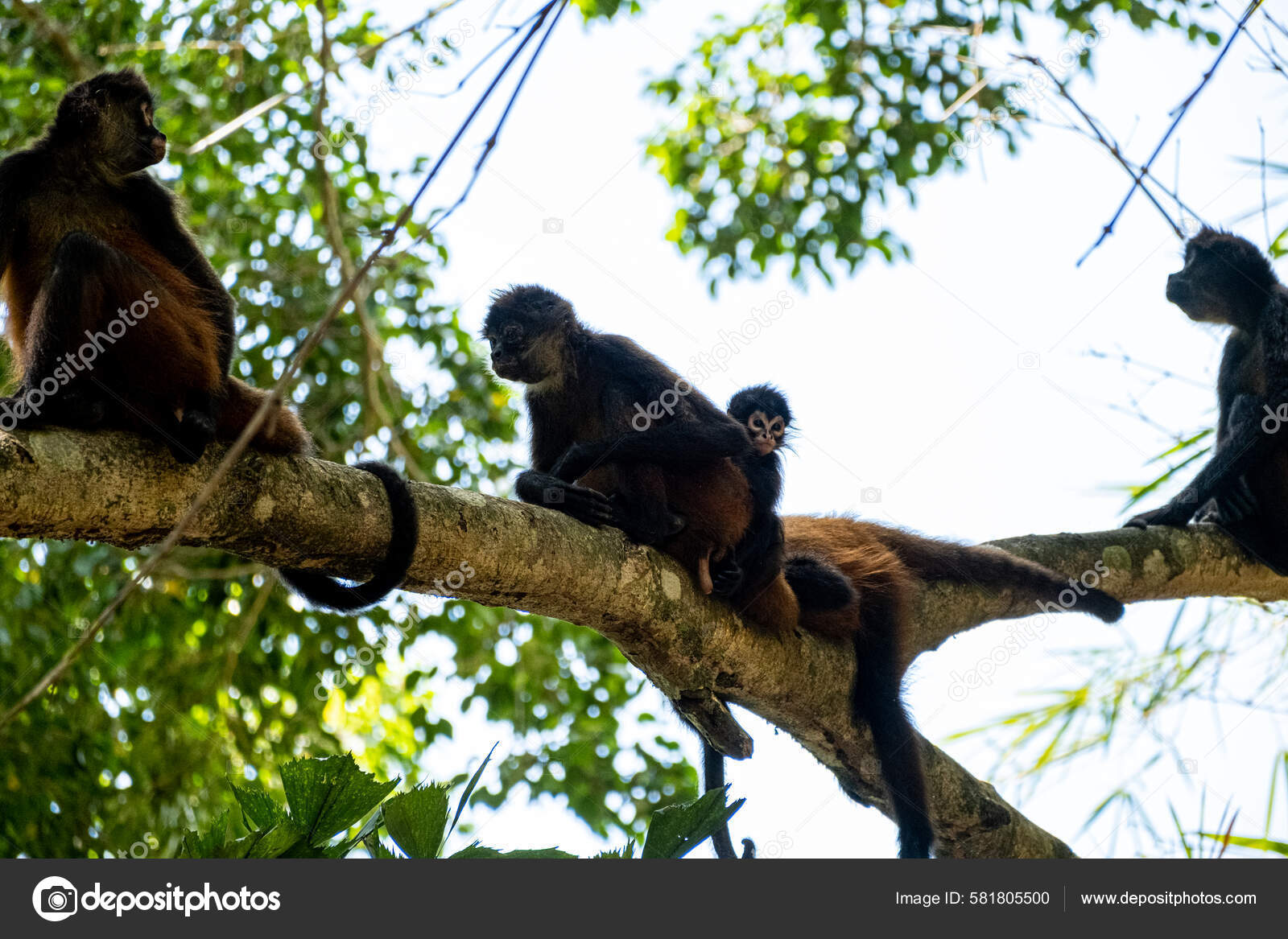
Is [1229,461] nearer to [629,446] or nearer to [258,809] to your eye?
[629,446]

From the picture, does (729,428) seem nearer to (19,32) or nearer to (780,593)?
(780,593)

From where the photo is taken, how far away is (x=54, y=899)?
2.47 metres

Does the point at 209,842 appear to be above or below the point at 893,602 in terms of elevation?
below

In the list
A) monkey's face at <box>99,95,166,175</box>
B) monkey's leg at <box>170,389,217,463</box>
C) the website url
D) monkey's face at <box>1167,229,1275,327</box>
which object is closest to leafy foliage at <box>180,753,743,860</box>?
monkey's leg at <box>170,389,217,463</box>

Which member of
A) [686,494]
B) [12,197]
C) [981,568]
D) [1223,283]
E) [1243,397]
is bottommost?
[686,494]

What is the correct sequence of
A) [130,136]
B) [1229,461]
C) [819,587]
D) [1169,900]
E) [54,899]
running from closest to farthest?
[54,899] → [1169,900] → [130,136] → [819,587] → [1229,461]

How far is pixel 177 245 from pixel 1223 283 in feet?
17.8

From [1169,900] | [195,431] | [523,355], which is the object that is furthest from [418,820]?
[523,355]

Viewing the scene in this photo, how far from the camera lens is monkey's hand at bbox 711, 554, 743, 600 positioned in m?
3.91

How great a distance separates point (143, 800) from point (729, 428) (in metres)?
3.99

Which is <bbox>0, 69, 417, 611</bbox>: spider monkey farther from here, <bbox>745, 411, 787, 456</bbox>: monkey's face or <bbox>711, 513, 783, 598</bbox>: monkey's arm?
<bbox>745, 411, 787, 456</bbox>: monkey's face

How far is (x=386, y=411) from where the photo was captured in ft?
23.5

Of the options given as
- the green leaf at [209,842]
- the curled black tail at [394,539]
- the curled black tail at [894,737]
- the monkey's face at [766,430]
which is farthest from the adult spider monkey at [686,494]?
the green leaf at [209,842]

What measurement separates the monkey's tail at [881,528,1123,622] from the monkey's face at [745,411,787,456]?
67 cm
